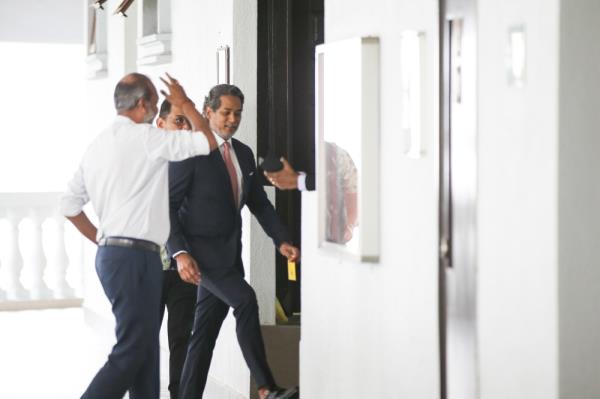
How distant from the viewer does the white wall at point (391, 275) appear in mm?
3709

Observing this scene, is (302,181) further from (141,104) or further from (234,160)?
(141,104)

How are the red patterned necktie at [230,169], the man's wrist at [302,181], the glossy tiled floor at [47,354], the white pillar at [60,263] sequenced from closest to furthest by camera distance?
the man's wrist at [302,181] → the red patterned necktie at [230,169] → the glossy tiled floor at [47,354] → the white pillar at [60,263]

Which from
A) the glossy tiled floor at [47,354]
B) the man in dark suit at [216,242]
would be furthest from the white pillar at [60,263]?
the man in dark suit at [216,242]

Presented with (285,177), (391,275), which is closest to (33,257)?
(285,177)

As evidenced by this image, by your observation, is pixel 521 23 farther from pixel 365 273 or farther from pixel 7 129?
pixel 7 129

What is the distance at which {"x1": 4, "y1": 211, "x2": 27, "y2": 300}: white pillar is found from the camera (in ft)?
34.3

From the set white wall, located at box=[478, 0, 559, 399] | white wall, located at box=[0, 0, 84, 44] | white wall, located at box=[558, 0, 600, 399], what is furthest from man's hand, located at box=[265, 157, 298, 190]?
white wall, located at box=[0, 0, 84, 44]

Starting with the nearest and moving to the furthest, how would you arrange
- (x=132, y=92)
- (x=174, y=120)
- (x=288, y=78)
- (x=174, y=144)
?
(x=174, y=144), (x=132, y=92), (x=174, y=120), (x=288, y=78)

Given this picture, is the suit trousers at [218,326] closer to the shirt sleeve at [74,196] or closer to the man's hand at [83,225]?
the man's hand at [83,225]

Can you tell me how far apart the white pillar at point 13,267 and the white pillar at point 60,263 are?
0.93 ft

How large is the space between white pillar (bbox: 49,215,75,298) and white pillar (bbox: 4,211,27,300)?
0.28 meters

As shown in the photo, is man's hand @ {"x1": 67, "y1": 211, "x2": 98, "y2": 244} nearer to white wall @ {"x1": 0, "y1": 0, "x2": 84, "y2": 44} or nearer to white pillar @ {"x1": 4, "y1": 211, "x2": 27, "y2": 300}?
white pillar @ {"x1": 4, "y1": 211, "x2": 27, "y2": 300}

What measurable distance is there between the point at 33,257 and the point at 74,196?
5761 millimetres

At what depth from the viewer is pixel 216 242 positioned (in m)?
5.27
